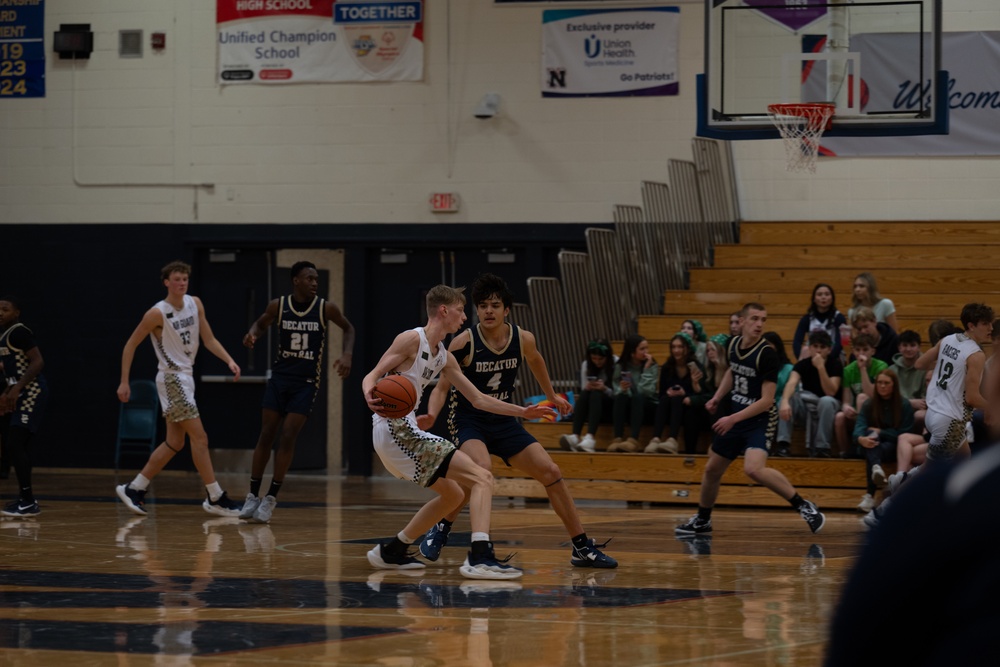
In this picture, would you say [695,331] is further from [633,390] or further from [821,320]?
[821,320]

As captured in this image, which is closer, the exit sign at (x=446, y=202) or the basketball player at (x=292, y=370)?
the basketball player at (x=292, y=370)

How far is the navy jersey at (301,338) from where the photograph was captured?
35.8 ft

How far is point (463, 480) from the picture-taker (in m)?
7.48

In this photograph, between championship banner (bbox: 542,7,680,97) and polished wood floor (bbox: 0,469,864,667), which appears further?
championship banner (bbox: 542,7,680,97)

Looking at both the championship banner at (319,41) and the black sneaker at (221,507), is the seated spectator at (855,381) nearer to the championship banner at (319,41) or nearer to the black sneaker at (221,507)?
the black sneaker at (221,507)

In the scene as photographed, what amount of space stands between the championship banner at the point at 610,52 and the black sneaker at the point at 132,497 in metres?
7.58

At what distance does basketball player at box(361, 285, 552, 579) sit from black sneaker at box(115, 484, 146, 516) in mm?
4249

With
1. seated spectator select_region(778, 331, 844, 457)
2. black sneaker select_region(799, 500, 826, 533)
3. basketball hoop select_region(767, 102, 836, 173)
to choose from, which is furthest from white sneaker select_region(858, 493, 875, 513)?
basketball hoop select_region(767, 102, 836, 173)

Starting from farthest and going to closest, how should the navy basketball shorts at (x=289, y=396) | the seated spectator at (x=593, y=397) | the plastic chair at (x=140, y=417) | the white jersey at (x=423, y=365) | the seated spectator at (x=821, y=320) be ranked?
the plastic chair at (x=140, y=417) < the seated spectator at (x=593, y=397) < the seated spectator at (x=821, y=320) < the navy basketball shorts at (x=289, y=396) < the white jersey at (x=423, y=365)

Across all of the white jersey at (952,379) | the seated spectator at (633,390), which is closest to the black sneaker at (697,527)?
the white jersey at (952,379)

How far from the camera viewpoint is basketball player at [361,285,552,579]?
24.1ft

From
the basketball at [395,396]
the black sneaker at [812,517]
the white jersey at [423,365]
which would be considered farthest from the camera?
the black sneaker at [812,517]

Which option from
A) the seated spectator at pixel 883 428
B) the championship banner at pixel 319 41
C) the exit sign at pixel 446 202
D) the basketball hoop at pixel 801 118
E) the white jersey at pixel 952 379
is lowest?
the seated spectator at pixel 883 428

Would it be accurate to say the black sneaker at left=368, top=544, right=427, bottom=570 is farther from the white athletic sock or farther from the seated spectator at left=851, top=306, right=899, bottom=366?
the seated spectator at left=851, top=306, right=899, bottom=366
